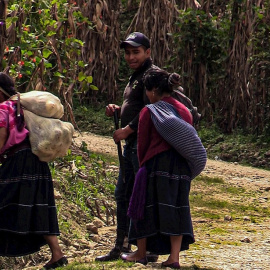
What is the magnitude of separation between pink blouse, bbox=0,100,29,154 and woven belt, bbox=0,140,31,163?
0.04 m

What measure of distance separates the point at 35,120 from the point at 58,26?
3248 mm

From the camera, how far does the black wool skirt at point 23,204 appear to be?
18.1 ft

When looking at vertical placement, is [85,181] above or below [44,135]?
below

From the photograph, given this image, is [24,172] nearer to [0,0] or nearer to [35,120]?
[35,120]

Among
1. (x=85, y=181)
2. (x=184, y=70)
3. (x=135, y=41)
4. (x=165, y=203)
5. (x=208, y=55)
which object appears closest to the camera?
(x=165, y=203)

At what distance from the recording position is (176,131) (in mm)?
5574

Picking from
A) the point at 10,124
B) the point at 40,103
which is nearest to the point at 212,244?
the point at 40,103

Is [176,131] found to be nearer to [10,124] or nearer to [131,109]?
[131,109]

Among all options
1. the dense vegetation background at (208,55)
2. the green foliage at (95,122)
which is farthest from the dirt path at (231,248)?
the green foliage at (95,122)

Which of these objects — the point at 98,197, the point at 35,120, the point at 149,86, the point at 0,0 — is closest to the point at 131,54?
the point at 149,86

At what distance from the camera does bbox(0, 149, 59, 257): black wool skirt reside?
18.1 feet

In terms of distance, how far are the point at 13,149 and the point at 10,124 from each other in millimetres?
181

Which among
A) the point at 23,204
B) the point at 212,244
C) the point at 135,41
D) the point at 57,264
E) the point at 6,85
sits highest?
the point at 135,41

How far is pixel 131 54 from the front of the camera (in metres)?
5.92
